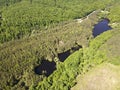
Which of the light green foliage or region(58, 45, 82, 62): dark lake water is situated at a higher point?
the light green foliage

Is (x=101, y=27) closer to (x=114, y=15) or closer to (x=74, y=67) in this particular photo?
(x=114, y=15)

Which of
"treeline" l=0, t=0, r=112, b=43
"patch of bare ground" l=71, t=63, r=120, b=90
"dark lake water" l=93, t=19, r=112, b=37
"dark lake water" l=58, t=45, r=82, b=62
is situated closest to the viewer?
"patch of bare ground" l=71, t=63, r=120, b=90

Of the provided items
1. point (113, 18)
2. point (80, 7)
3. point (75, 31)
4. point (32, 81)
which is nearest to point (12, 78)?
point (32, 81)

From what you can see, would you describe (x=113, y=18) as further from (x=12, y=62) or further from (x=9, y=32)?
(x=12, y=62)

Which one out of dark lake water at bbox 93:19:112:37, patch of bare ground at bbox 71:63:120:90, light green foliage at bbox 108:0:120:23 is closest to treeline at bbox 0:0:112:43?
light green foliage at bbox 108:0:120:23

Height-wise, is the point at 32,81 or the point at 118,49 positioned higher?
the point at 118,49

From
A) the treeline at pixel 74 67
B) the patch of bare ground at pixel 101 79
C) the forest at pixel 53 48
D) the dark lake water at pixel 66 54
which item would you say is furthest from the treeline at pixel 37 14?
the patch of bare ground at pixel 101 79

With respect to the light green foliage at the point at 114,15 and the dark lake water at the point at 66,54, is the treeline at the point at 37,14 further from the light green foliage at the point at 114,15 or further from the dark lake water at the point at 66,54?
the dark lake water at the point at 66,54

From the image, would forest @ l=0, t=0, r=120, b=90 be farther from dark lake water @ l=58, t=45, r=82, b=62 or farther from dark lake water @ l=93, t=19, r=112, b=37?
dark lake water @ l=93, t=19, r=112, b=37
